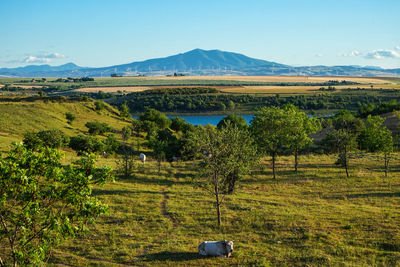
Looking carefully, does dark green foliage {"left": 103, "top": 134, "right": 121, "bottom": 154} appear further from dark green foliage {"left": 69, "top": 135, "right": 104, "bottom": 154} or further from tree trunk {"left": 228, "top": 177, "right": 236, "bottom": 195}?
tree trunk {"left": 228, "top": 177, "right": 236, "bottom": 195}

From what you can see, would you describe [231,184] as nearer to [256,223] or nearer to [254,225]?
[256,223]

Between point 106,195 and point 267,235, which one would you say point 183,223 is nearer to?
point 267,235

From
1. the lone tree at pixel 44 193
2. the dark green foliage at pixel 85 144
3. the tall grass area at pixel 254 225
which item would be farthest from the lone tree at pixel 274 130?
the lone tree at pixel 44 193

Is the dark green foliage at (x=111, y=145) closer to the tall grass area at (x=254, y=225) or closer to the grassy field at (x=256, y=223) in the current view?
the grassy field at (x=256, y=223)

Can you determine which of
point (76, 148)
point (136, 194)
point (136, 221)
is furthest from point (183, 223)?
point (76, 148)

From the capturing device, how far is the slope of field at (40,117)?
79.7 meters

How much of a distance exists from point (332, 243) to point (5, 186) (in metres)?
22.9

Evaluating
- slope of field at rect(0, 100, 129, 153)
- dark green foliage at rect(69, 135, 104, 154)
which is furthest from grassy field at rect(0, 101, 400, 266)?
slope of field at rect(0, 100, 129, 153)

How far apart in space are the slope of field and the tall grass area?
33.6 metres

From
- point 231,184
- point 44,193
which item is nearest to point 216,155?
point 231,184

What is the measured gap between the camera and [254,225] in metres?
29.5

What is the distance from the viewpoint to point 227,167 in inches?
1212

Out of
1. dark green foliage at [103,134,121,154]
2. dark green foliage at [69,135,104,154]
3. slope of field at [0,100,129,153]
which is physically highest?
slope of field at [0,100,129,153]

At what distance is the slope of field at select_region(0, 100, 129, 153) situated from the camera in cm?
7965
